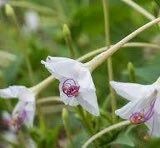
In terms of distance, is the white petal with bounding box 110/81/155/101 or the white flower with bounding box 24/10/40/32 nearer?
the white petal with bounding box 110/81/155/101

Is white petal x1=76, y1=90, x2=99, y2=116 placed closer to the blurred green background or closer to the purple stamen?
the purple stamen

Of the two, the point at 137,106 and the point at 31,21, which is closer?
the point at 137,106

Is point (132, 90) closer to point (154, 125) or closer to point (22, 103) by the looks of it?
point (154, 125)

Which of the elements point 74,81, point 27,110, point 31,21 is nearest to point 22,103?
point 27,110

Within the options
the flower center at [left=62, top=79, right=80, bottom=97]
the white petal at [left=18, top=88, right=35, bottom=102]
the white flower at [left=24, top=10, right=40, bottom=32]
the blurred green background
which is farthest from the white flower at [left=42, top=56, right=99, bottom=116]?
the white flower at [left=24, top=10, right=40, bottom=32]

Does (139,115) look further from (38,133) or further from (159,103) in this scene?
(38,133)

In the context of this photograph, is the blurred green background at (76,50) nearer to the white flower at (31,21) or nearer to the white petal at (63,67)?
the white petal at (63,67)
